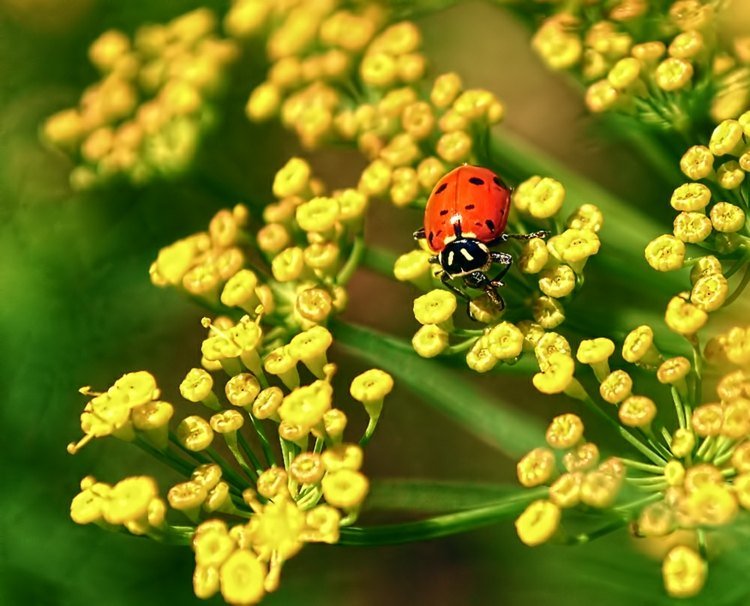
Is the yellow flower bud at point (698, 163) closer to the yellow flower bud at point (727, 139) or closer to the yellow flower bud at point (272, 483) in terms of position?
the yellow flower bud at point (727, 139)

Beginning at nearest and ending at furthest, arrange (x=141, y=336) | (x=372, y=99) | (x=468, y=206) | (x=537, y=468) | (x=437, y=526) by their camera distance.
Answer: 1. (x=537, y=468)
2. (x=437, y=526)
3. (x=468, y=206)
4. (x=372, y=99)
5. (x=141, y=336)

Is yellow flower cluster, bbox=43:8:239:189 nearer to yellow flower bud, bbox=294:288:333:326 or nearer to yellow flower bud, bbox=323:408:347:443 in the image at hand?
yellow flower bud, bbox=294:288:333:326

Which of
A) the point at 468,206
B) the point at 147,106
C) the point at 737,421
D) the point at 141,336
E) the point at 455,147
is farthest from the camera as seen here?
the point at 141,336

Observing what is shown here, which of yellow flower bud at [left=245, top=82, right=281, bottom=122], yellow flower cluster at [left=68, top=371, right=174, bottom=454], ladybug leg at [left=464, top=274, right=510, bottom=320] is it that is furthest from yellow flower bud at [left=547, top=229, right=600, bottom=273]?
yellow flower bud at [left=245, top=82, right=281, bottom=122]

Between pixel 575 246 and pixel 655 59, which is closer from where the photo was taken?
pixel 575 246

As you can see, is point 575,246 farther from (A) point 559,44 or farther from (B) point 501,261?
(A) point 559,44

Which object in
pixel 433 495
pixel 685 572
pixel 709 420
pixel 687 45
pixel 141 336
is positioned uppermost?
pixel 687 45

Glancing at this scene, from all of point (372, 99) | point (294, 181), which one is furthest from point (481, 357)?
point (372, 99)

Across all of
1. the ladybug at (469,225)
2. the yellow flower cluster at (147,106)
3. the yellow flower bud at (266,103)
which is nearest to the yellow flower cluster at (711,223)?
the ladybug at (469,225)
